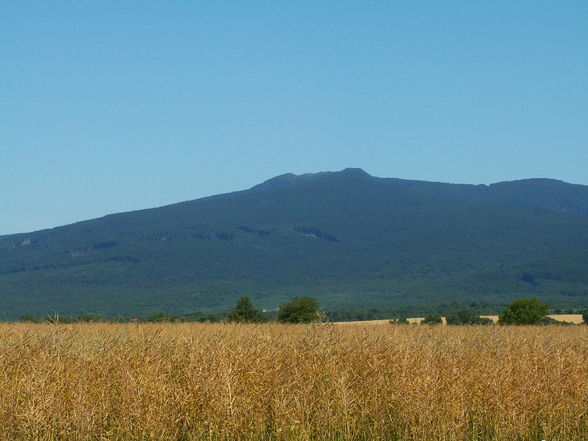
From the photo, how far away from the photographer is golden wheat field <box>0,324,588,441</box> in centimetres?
1295

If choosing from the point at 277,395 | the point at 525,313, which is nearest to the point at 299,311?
the point at 525,313

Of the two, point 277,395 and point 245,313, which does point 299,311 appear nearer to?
point 245,313

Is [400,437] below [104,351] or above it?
below

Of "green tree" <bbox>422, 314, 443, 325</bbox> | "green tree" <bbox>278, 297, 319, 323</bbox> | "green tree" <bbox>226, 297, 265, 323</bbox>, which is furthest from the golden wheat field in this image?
"green tree" <bbox>278, 297, 319, 323</bbox>

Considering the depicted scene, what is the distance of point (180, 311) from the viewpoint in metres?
179

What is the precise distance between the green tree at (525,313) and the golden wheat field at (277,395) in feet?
106

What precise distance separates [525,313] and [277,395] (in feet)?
120

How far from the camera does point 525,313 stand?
47969 mm

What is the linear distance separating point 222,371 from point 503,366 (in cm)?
536

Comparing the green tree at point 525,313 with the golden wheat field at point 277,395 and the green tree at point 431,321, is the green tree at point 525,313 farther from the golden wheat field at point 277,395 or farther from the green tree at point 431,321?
the golden wheat field at point 277,395

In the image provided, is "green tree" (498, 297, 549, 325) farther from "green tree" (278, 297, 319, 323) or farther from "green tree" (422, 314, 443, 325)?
"green tree" (278, 297, 319, 323)

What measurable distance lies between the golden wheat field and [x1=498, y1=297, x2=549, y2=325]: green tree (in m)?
32.3

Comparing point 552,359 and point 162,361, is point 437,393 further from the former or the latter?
point 162,361

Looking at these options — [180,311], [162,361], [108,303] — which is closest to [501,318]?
[162,361]
